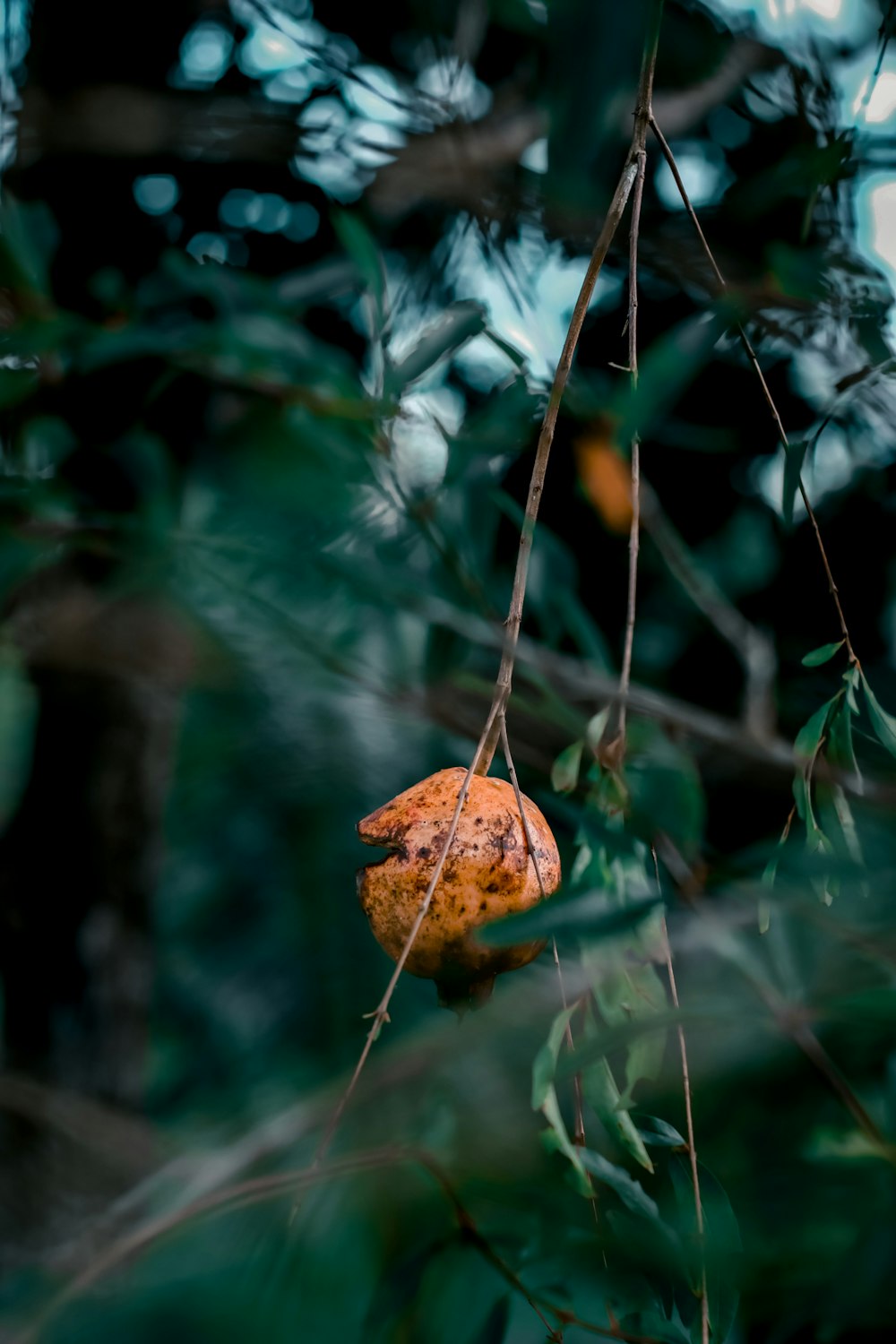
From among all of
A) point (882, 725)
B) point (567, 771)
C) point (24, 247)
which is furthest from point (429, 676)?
point (24, 247)

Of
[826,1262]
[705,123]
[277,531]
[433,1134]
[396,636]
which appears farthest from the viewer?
[705,123]

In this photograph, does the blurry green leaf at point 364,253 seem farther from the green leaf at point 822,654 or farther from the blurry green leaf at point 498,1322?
the blurry green leaf at point 498,1322

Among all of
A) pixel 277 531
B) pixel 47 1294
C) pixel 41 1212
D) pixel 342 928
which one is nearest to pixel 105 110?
pixel 277 531

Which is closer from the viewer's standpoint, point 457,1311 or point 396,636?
point 457,1311

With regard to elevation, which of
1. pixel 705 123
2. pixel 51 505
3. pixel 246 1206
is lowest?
pixel 246 1206

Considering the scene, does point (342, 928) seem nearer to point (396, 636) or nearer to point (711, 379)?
point (396, 636)

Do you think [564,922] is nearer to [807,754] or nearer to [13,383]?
[807,754]
